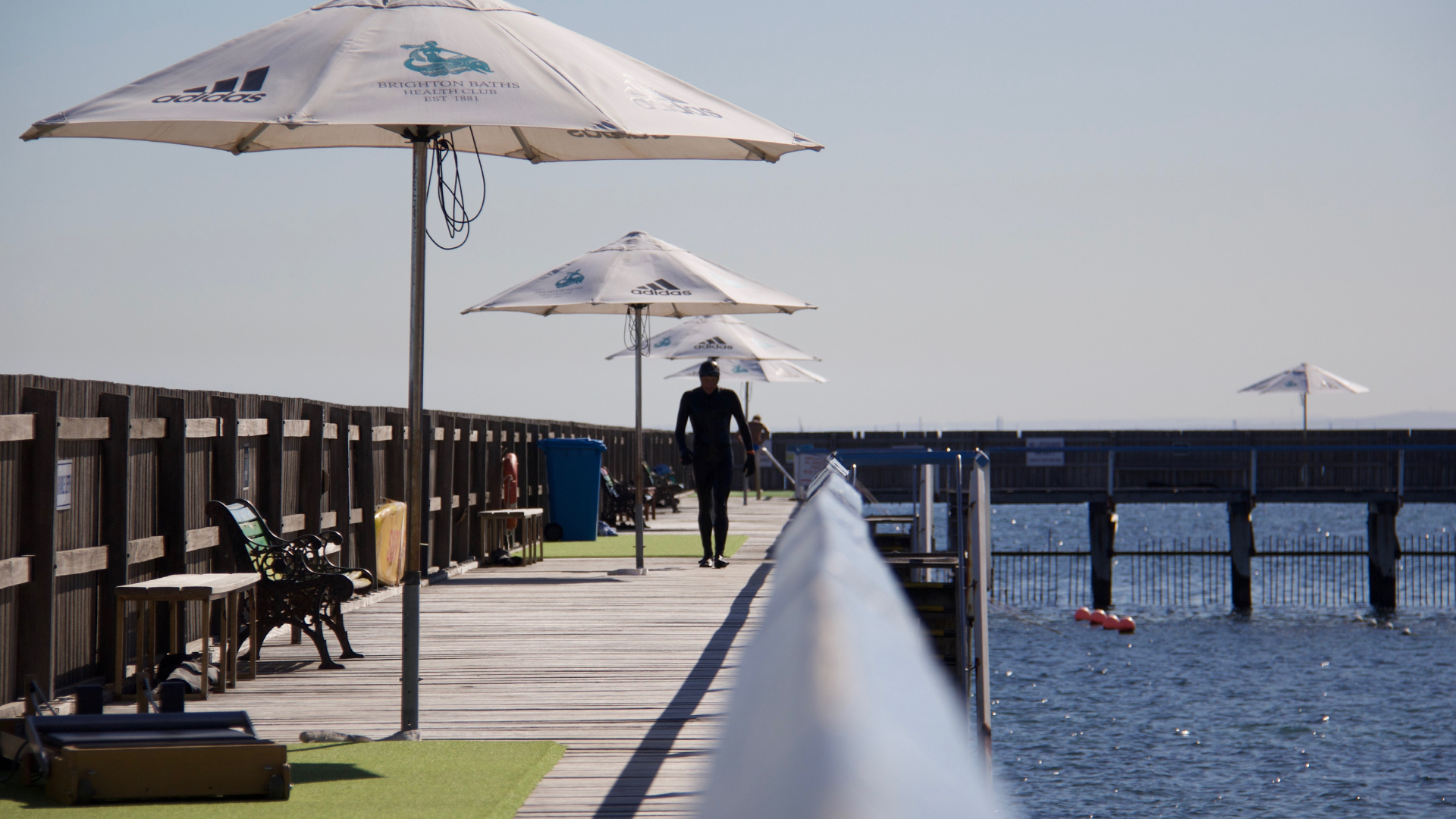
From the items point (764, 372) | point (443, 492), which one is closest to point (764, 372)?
point (764, 372)

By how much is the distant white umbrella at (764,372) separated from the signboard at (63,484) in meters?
19.9

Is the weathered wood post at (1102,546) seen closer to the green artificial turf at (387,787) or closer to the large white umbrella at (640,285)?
the large white umbrella at (640,285)

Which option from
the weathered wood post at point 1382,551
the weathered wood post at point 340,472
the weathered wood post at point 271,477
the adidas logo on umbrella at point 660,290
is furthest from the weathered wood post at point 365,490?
the weathered wood post at point 1382,551

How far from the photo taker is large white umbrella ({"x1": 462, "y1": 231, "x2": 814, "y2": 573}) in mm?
10648

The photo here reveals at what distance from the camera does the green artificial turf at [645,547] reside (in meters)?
15.0

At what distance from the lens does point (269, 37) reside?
5238 mm

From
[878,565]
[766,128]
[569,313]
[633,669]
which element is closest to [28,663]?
[633,669]

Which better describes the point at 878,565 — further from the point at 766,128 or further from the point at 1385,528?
the point at 1385,528

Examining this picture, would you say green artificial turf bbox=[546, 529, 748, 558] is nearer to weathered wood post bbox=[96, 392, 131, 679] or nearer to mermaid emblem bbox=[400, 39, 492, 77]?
weathered wood post bbox=[96, 392, 131, 679]

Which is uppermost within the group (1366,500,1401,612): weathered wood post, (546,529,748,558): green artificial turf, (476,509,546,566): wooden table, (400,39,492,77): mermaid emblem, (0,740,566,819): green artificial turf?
(400,39,492,77): mermaid emblem

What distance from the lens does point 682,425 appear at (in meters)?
11.5

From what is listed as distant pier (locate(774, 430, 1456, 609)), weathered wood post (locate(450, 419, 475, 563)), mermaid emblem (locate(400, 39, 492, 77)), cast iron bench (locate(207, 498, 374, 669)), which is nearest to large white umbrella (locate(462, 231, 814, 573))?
weathered wood post (locate(450, 419, 475, 563))

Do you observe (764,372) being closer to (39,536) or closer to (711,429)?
(711,429)

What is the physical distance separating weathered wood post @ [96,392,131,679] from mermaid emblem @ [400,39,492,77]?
273cm
